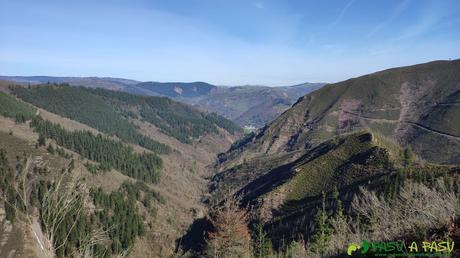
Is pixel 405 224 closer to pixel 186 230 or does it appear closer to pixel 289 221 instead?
pixel 289 221

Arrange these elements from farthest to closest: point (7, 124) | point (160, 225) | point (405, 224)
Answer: point (7, 124)
point (160, 225)
point (405, 224)

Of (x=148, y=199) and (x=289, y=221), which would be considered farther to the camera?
(x=148, y=199)

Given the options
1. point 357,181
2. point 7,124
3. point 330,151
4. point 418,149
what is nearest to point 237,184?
point 330,151

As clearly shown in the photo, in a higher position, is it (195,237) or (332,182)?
(332,182)

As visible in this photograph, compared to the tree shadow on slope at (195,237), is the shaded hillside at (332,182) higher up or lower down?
higher up

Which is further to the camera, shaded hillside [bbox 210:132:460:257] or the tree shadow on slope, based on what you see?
the tree shadow on slope

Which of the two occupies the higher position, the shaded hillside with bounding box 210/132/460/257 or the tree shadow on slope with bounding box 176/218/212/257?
the shaded hillside with bounding box 210/132/460/257

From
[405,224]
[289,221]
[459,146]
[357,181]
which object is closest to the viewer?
[405,224]

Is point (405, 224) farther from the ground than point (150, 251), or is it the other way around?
point (405, 224)

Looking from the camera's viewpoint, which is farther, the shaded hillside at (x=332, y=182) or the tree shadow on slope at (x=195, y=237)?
the tree shadow on slope at (x=195, y=237)

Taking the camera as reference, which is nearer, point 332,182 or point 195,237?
point 332,182

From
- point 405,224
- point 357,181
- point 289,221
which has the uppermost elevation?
point 405,224
